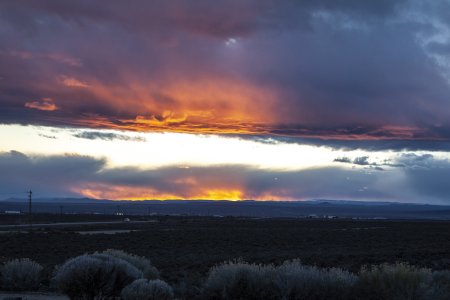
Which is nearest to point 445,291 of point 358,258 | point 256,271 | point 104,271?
point 256,271

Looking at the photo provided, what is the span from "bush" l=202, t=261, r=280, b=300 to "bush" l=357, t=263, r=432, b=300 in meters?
2.06

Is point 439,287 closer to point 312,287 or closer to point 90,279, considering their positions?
point 312,287

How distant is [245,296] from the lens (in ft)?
45.2

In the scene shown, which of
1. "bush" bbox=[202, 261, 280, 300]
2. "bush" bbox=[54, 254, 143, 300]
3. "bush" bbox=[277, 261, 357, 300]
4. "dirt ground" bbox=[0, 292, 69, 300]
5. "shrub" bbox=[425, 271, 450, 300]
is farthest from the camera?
"dirt ground" bbox=[0, 292, 69, 300]

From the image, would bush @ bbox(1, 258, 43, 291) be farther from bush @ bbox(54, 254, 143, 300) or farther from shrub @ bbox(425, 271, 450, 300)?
shrub @ bbox(425, 271, 450, 300)

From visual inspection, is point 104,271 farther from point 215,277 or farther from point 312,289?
point 312,289

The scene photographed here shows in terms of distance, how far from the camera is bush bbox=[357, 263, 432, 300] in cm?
1304

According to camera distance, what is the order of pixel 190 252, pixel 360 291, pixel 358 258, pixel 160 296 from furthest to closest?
pixel 190 252 → pixel 358 258 → pixel 360 291 → pixel 160 296

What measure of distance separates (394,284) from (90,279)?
6.77 metres

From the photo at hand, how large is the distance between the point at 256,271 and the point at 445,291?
446cm

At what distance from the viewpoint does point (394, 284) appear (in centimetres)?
1313

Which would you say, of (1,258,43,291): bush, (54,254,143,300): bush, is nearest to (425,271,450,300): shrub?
(54,254,143,300): bush

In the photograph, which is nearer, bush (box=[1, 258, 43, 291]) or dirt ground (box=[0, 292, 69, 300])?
dirt ground (box=[0, 292, 69, 300])

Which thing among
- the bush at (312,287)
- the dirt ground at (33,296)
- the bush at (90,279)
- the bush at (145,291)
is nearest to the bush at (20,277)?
the dirt ground at (33,296)
